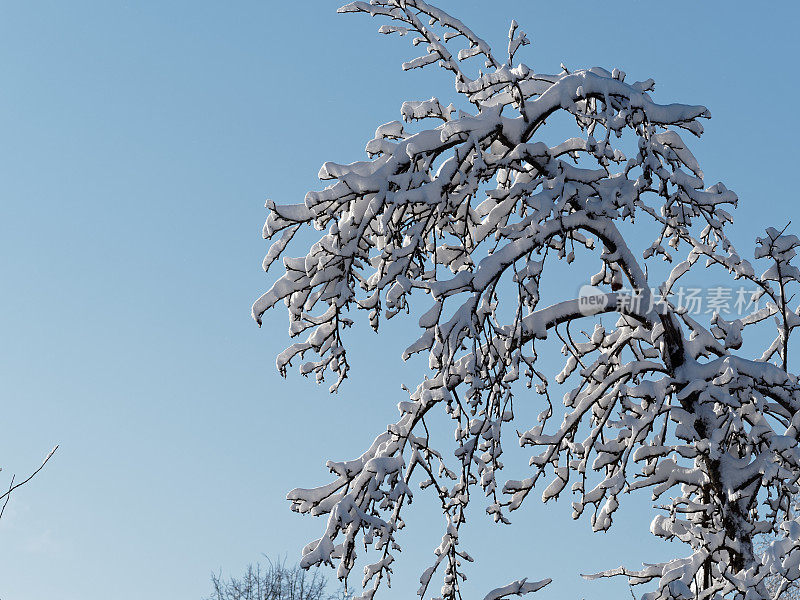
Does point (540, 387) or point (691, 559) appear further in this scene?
point (540, 387)

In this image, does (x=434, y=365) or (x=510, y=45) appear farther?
(x=510, y=45)

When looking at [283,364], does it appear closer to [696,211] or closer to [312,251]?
[312,251]

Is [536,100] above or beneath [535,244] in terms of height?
above

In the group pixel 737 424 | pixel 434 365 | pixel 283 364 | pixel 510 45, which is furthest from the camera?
pixel 510 45

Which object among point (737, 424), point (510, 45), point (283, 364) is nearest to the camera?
point (737, 424)

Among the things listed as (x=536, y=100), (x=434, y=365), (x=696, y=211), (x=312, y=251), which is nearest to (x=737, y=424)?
(x=696, y=211)

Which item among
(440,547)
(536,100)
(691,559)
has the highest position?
(536,100)

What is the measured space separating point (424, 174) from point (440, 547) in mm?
2970

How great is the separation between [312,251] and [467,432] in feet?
5.96

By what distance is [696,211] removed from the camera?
703 cm

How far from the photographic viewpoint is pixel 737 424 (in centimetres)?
633

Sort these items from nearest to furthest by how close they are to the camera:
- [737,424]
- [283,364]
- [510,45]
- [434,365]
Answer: [434,365], [737,424], [283,364], [510,45]

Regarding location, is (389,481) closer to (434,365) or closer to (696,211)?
(434,365)

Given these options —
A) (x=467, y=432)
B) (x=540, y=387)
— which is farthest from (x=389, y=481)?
(x=540, y=387)
